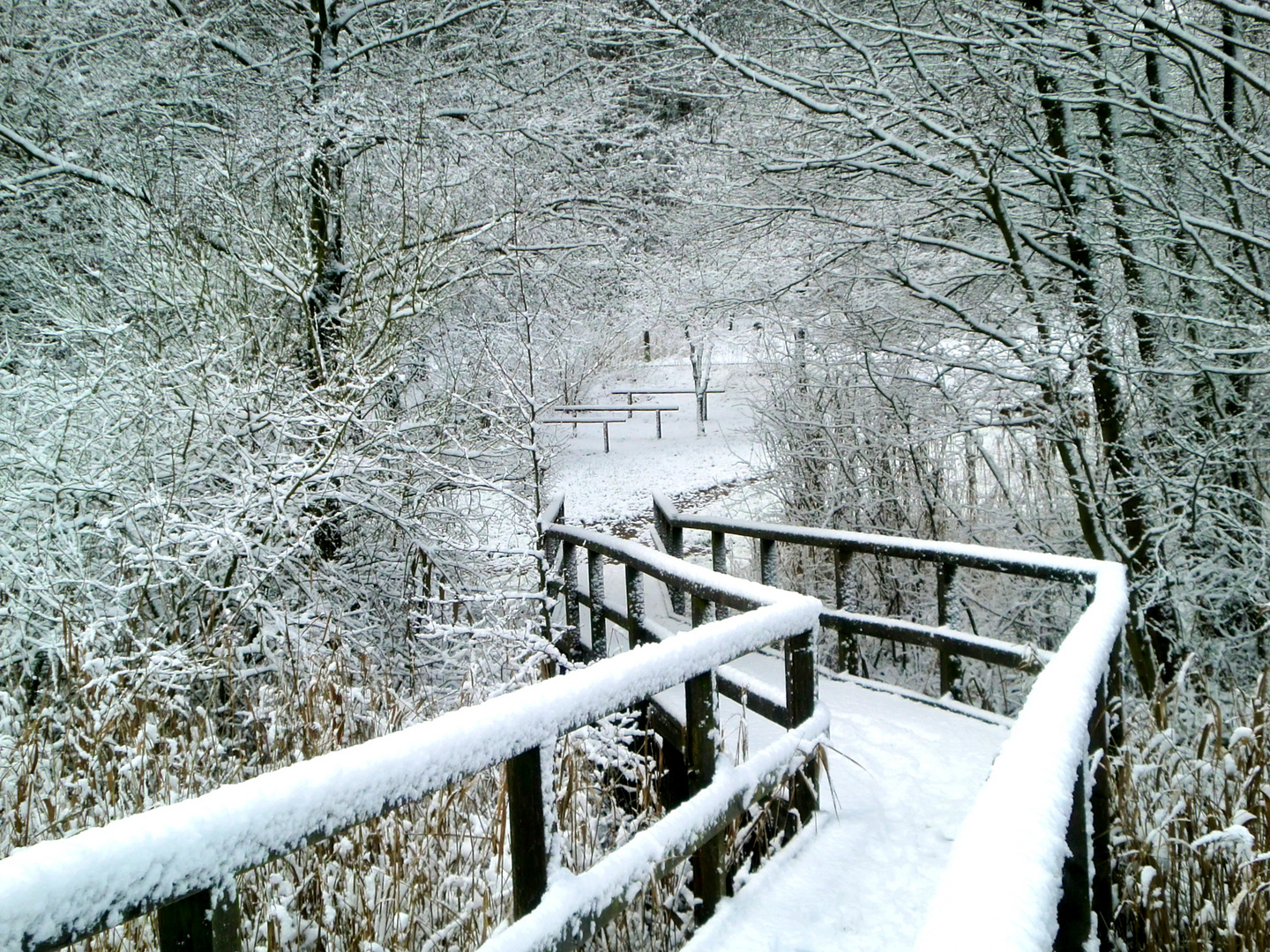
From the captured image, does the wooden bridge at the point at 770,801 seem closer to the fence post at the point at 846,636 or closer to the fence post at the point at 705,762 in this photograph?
the fence post at the point at 705,762

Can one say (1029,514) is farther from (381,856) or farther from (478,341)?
(381,856)

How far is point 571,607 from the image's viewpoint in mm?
7883

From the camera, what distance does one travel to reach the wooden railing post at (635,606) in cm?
557

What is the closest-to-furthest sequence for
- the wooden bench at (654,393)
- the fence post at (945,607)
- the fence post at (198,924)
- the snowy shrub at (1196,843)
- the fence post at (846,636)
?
1. the fence post at (198,924)
2. the snowy shrub at (1196,843)
3. the fence post at (945,607)
4. the fence post at (846,636)
5. the wooden bench at (654,393)

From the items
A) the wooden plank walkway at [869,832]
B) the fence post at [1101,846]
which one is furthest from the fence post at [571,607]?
the fence post at [1101,846]

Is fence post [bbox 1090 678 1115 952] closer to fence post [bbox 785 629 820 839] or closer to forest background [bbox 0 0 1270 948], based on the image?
forest background [bbox 0 0 1270 948]

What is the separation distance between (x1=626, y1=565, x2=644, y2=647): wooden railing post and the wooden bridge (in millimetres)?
18

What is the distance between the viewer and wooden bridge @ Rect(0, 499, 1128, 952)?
1.08 metres

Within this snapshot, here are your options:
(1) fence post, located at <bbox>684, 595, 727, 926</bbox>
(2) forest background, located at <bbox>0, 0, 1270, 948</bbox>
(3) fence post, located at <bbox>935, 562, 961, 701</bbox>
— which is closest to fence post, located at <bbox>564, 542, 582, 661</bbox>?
(2) forest background, located at <bbox>0, 0, 1270, 948</bbox>

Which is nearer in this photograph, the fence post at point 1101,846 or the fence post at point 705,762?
the fence post at point 1101,846

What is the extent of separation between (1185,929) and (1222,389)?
4.86m

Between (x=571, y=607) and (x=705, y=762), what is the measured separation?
5191mm

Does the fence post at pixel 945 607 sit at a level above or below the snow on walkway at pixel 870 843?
above

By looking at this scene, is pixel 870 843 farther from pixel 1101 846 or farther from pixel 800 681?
pixel 1101 846
